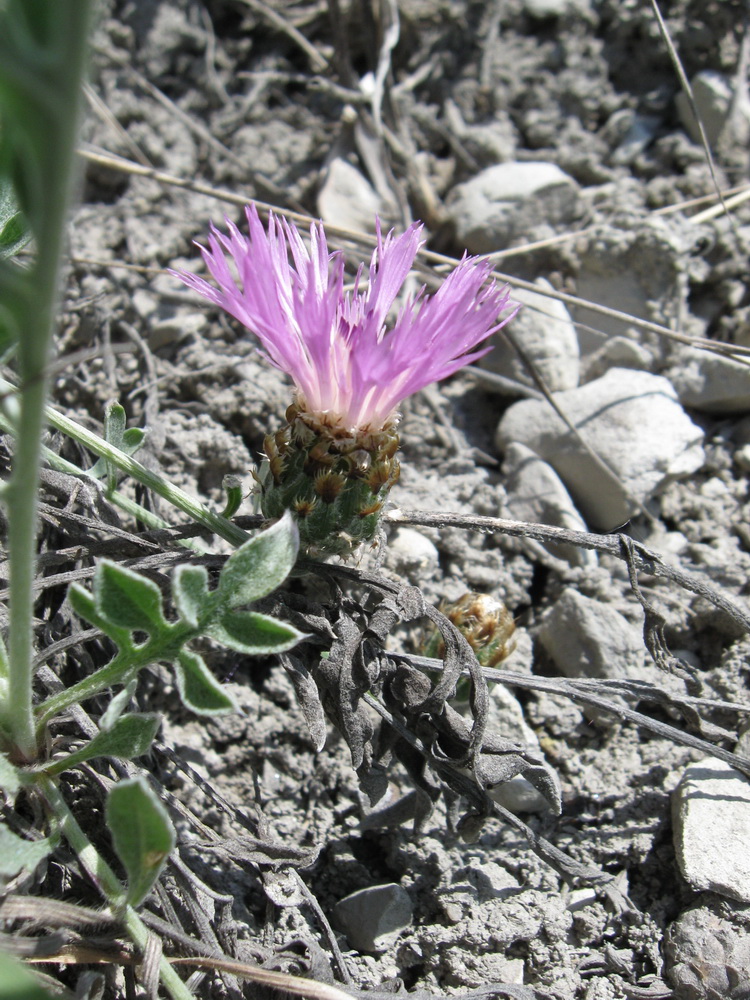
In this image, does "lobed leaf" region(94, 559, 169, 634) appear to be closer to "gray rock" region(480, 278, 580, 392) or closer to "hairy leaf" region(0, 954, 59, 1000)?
"hairy leaf" region(0, 954, 59, 1000)

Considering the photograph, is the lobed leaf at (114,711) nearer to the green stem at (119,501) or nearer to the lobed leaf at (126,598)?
the lobed leaf at (126,598)

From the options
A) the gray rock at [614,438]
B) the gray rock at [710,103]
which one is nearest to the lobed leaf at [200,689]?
the gray rock at [614,438]

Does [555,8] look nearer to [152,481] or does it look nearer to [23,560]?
[152,481]

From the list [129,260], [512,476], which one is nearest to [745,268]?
[512,476]

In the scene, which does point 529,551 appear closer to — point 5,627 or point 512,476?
point 512,476

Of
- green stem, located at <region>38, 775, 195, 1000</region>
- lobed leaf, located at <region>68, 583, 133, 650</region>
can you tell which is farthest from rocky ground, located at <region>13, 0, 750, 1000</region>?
lobed leaf, located at <region>68, 583, 133, 650</region>

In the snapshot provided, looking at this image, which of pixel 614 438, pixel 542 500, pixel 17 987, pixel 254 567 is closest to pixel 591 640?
pixel 542 500

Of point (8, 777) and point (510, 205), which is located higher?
point (510, 205)
